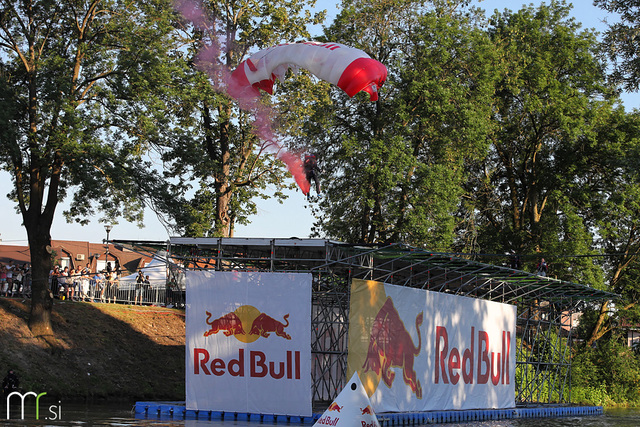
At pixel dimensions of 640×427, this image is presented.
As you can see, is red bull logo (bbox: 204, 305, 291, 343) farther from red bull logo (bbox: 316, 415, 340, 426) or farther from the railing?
the railing

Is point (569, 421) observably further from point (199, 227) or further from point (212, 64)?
point (212, 64)

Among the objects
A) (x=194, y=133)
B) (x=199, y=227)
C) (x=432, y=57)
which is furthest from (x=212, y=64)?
(x=432, y=57)

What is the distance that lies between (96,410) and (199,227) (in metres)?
9.80

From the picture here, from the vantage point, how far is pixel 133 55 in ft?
99.7

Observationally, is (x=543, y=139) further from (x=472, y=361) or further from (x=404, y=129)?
(x=472, y=361)

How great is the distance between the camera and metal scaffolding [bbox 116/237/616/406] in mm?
23828

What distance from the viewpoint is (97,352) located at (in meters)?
32.5

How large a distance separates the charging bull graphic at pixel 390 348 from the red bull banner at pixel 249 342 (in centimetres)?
213

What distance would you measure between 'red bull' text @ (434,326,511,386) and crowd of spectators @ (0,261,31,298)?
17.9 m

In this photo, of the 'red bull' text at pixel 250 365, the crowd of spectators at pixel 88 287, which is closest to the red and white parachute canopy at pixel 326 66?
the 'red bull' text at pixel 250 365

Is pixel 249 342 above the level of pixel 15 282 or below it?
below

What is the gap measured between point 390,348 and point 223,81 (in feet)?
49.1

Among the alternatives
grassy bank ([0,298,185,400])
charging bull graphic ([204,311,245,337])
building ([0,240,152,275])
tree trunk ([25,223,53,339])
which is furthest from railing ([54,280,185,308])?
building ([0,240,152,275])

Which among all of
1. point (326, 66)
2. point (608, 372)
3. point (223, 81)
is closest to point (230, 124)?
point (223, 81)
